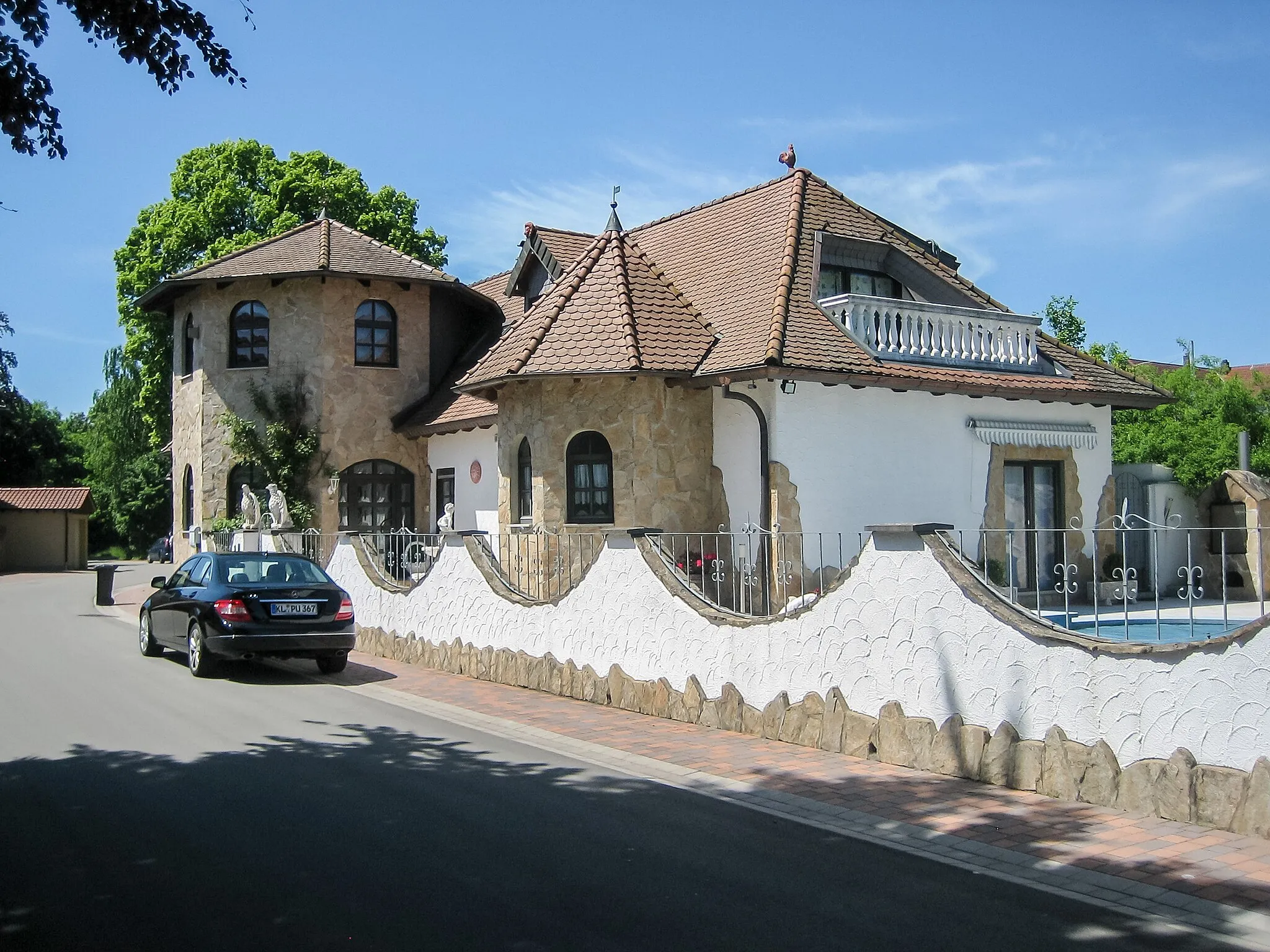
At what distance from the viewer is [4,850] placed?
6113 mm

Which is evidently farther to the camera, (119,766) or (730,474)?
(730,474)

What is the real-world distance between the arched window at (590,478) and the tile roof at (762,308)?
4.34 feet

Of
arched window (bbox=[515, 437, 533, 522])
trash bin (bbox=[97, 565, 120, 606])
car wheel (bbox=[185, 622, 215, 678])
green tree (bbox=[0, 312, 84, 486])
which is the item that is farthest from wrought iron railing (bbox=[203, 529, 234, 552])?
green tree (bbox=[0, 312, 84, 486])

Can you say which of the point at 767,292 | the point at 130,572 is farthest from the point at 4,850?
the point at 130,572

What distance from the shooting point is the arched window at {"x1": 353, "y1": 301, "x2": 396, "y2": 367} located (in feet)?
83.3

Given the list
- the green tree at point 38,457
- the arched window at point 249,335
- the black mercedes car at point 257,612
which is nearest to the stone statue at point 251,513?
the arched window at point 249,335

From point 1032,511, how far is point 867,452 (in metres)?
3.82

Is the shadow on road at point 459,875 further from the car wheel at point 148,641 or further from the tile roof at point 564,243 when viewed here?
the tile roof at point 564,243

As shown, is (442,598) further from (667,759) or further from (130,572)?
(130,572)

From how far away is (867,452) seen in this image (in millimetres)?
16484

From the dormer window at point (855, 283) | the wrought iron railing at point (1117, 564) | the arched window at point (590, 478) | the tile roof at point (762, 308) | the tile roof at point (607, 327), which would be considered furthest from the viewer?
the dormer window at point (855, 283)

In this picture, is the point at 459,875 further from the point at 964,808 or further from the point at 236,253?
the point at 236,253

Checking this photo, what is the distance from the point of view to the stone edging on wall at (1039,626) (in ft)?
20.6

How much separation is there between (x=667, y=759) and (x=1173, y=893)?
409cm
